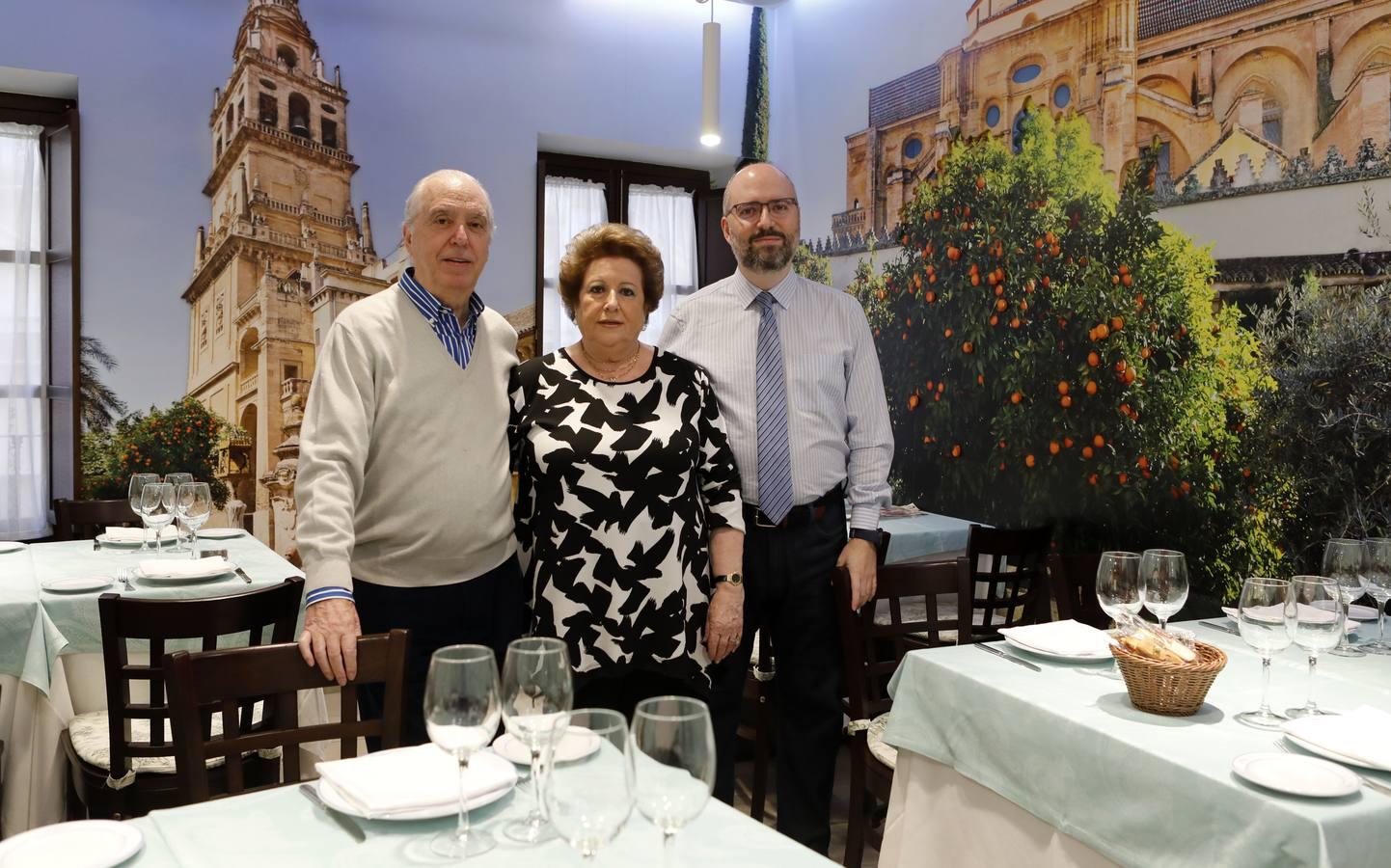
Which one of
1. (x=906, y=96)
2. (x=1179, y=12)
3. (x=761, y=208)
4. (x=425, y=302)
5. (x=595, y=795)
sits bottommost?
(x=595, y=795)

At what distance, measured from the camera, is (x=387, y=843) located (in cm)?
108

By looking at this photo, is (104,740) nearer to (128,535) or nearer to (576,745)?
(128,535)

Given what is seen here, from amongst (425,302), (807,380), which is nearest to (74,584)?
(425,302)

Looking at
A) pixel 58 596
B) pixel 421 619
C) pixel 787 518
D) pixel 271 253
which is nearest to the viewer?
pixel 421 619

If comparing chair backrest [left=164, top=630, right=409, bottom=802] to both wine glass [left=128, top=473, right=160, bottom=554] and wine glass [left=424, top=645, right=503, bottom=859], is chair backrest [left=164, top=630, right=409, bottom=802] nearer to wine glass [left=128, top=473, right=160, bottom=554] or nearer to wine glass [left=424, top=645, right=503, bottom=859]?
wine glass [left=424, top=645, right=503, bottom=859]

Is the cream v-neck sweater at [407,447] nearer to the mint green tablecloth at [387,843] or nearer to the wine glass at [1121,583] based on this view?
the mint green tablecloth at [387,843]

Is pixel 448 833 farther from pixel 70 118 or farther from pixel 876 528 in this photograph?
pixel 70 118

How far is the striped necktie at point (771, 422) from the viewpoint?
2.36 m

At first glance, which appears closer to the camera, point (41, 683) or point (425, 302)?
point (425, 302)

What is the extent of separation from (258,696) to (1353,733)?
1.55 metres

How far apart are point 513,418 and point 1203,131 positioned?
7.44 ft

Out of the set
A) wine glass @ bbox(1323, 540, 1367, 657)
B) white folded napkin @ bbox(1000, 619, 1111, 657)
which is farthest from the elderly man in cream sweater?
wine glass @ bbox(1323, 540, 1367, 657)

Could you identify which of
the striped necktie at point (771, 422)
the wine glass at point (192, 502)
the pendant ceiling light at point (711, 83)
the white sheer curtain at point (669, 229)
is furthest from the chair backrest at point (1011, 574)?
the white sheer curtain at point (669, 229)

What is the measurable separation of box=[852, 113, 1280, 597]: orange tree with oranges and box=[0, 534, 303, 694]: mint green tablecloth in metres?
2.47
